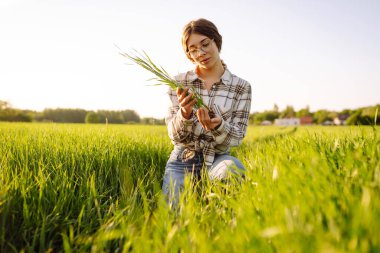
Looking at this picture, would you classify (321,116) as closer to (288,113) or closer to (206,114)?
(288,113)

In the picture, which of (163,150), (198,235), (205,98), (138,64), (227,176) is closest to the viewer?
(198,235)

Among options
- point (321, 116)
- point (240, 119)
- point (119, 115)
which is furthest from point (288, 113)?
point (240, 119)

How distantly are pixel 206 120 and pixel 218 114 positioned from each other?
1.45ft

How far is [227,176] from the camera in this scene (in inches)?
82.7

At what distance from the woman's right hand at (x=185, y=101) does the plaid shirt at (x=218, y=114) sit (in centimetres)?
12

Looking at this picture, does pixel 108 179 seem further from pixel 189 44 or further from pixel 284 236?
pixel 284 236

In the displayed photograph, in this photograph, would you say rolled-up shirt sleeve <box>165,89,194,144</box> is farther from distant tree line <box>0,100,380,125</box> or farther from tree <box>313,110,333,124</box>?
tree <box>313,110,333,124</box>

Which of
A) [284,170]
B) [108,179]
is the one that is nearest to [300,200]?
[284,170]

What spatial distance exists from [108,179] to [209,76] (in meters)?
1.35

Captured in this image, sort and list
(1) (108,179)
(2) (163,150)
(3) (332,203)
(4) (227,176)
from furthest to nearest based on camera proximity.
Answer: (2) (163,150) < (1) (108,179) < (4) (227,176) < (3) (332,203)

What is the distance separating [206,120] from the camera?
2293 millimetres

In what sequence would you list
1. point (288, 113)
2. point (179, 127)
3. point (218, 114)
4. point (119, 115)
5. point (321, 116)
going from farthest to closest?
point (288, 113) < point (321, 116) < point (119, 115) < point (218, 114) < point (179, 127)

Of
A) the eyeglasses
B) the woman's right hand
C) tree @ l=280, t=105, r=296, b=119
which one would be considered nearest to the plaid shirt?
the woman's right hand

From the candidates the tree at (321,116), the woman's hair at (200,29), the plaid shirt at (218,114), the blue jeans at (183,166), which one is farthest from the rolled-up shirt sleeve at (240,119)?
the tree at (321,116)
